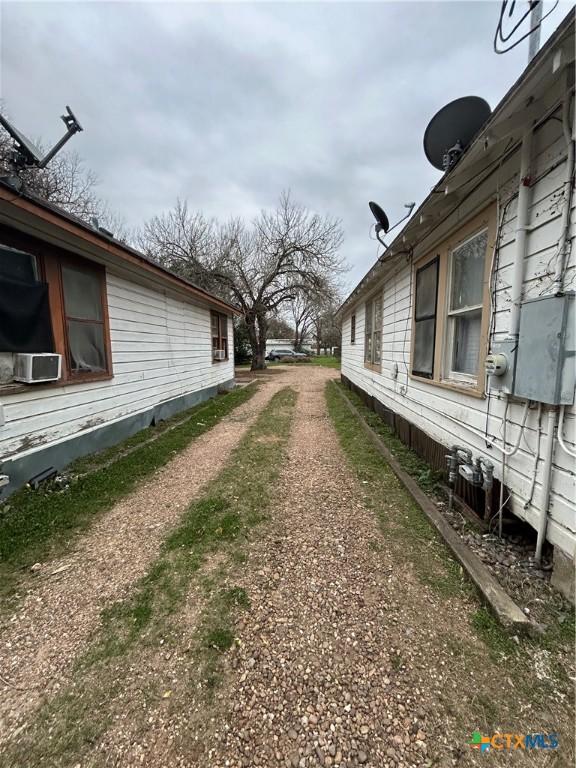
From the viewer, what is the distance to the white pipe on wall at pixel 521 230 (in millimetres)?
2168

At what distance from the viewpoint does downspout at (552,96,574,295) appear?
5.98ft

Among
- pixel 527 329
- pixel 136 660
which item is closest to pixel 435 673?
pixel 136 660

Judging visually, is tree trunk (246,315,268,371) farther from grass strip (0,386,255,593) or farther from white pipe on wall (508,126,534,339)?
white pipe on wall (508,126,534,339)

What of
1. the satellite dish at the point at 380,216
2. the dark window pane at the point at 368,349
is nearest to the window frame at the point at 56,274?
the satellite dish at the point at 380,216

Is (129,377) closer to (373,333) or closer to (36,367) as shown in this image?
(36,367)

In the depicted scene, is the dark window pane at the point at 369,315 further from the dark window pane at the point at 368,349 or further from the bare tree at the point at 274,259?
the bare tree at the point at 274,259

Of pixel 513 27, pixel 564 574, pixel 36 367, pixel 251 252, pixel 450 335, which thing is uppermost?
A: pixel 251 252

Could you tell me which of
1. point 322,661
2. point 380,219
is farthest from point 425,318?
point 322,661

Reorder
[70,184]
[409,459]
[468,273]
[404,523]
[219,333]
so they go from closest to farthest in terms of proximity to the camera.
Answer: [404,523], [468,273], [409,459], [219,333], [70,184]

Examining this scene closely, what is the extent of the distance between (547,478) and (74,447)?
491 cm

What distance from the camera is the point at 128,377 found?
5.26 meters

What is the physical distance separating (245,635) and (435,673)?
977 mm

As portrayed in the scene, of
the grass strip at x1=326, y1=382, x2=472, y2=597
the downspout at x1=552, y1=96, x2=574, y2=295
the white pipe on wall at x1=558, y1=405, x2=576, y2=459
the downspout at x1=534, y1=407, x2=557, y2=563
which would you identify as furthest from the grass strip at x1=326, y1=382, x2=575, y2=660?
the downspout at x1=552, y1=96, x2=574, y2=295

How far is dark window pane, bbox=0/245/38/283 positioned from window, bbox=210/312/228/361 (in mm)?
6397
